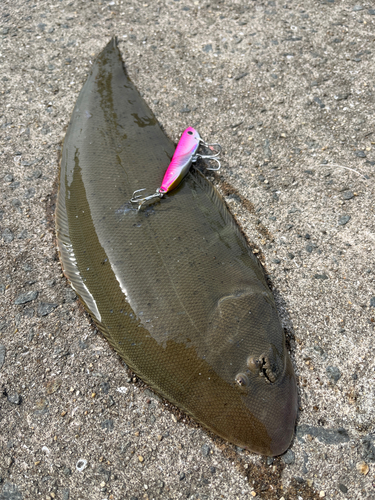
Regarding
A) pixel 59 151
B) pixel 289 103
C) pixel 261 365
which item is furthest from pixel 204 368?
pixel 289 103

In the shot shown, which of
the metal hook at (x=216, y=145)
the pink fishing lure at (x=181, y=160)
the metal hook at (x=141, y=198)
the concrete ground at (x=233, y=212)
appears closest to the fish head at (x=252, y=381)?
the concrete ground at (x=233, y=212)

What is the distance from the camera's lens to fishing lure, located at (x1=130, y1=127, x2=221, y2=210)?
2.78 m

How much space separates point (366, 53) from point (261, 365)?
3354 mm

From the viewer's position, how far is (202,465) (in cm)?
225

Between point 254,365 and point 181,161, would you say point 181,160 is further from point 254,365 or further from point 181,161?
point 254,365

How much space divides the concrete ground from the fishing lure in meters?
0.24

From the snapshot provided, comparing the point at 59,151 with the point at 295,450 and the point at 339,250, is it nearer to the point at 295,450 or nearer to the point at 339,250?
the point at 339,250

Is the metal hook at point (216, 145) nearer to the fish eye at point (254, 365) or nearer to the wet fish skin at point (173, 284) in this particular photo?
the wet fish skin at point (173, 284)

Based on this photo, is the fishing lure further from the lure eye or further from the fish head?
the lure eye

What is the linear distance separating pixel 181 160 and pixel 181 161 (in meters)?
0.02

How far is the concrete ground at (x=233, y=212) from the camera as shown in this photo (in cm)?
225

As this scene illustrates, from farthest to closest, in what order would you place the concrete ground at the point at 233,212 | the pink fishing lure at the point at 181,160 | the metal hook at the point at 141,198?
1. the pink fishing lure at the point at 181,160
2. the metal hook at the point at 141,198
3. the concrete ground at the point at 233,212

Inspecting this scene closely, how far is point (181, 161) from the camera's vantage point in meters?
3.03

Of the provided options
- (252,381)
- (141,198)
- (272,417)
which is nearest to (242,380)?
(252,381)
